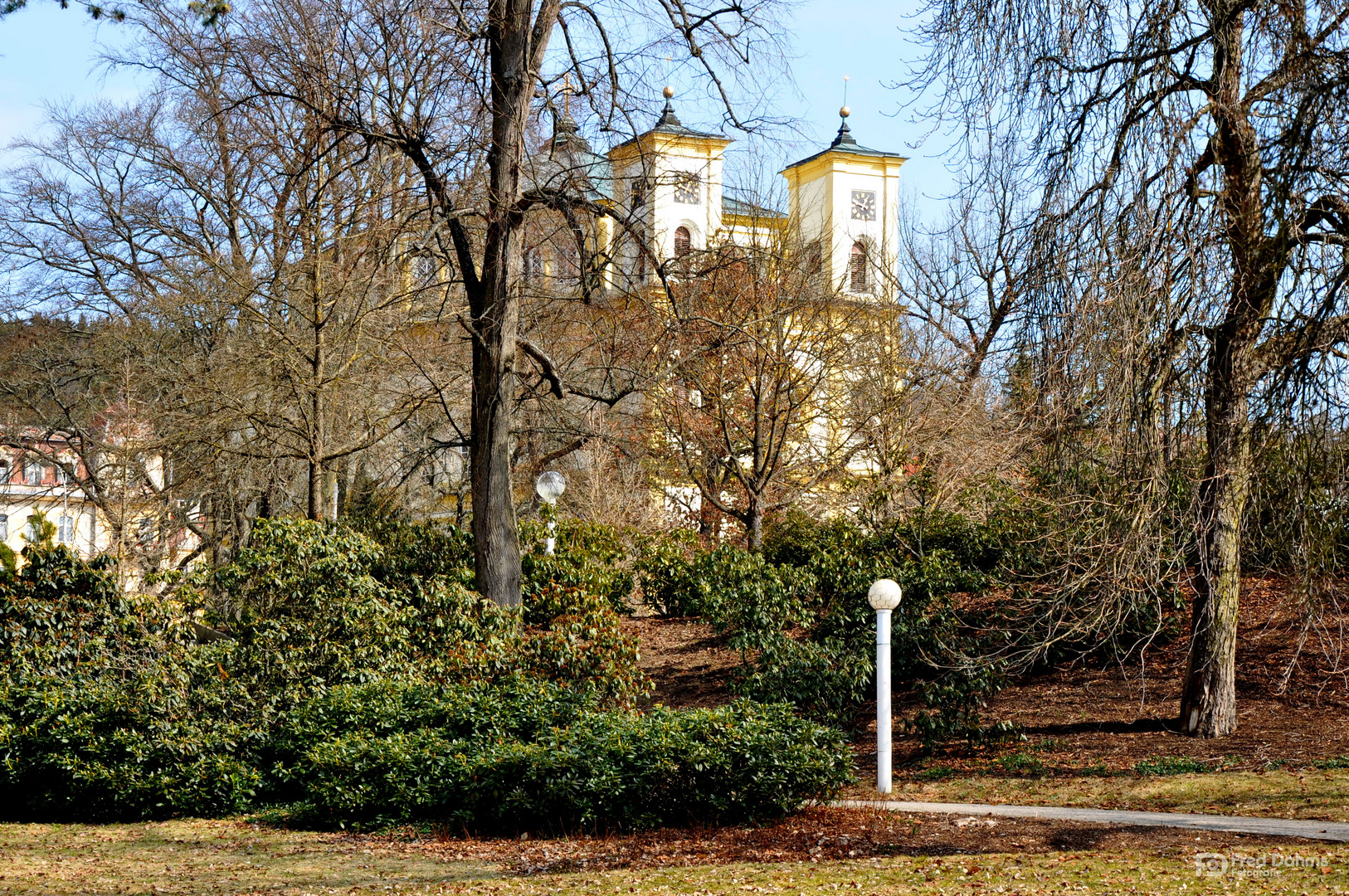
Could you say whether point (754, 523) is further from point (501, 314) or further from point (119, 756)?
point (119, 756)

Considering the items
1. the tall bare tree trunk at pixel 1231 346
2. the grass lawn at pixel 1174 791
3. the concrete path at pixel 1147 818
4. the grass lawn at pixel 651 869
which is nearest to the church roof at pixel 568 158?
the tall bare tree trunk at pixel 1231 346

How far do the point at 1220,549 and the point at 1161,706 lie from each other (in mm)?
2822

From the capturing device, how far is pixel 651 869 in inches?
285

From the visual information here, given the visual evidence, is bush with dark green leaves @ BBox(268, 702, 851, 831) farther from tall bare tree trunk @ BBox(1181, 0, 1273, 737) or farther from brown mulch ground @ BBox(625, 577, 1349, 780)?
tall bare tree trunk @ BBox(1181, 0, 1273, 737)

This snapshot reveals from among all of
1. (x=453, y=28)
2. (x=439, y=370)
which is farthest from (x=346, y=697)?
(x=439, y=370)

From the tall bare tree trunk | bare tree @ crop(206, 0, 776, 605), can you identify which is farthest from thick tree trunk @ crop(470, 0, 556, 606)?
the tall bare tree trunk

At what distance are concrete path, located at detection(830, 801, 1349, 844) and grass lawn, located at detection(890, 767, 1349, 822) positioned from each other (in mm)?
235

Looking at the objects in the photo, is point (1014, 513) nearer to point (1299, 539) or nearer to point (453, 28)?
point (1299, 539)

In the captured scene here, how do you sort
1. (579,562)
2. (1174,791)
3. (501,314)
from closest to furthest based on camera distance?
(1174,791) < (501,314) < (579,562)

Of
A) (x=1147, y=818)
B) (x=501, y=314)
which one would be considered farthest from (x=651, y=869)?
(x=501, y=314)

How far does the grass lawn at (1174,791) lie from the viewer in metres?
8.74

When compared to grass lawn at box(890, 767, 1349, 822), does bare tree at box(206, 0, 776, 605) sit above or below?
above

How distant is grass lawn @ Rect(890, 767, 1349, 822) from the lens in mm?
8742

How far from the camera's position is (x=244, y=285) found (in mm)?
17812
